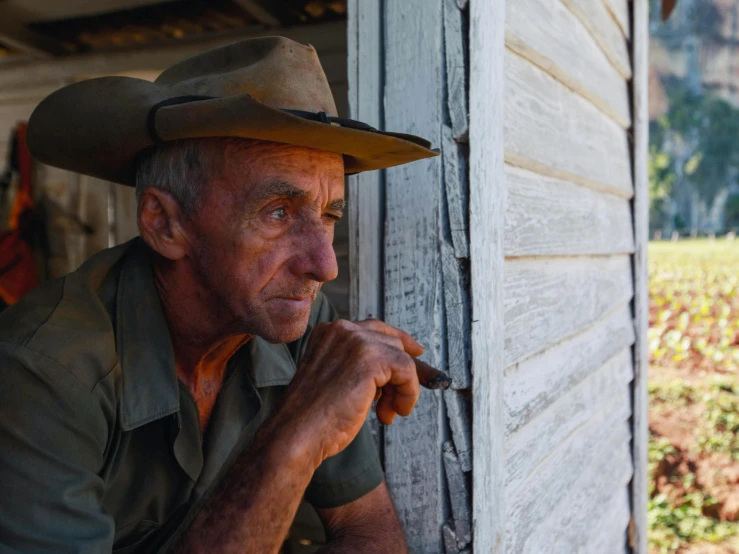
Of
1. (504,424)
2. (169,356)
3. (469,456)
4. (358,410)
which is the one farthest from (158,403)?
(504,424)

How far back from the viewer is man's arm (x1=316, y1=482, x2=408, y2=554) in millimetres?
1785

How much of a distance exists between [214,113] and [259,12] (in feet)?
8.20

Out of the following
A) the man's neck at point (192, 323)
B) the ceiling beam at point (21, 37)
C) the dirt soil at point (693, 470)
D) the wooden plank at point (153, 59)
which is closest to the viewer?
the man's neck at point (192, 323)

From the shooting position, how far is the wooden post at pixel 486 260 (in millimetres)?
1781

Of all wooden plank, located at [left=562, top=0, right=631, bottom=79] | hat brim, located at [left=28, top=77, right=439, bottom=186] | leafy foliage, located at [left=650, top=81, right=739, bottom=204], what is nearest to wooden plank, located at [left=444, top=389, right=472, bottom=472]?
hat brim, located at [left=28, top=77, right=439, bottom=186]

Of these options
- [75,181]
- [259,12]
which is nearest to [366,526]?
[259,12]

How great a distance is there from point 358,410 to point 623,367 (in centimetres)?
264

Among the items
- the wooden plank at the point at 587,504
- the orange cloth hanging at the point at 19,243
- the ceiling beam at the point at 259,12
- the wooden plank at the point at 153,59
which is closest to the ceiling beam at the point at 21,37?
the wooden plank at the point at 153,59

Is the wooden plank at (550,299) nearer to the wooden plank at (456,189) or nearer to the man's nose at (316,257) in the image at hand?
the wooden plank at (456,189)

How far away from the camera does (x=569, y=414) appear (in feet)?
8.77

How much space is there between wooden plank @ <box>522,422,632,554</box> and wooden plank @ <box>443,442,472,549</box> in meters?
0.46

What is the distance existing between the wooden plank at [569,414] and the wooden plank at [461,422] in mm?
235

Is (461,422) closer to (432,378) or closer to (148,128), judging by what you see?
(432,378)

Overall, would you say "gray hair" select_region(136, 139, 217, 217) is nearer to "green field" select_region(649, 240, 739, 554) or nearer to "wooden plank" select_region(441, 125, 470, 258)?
"wooden plank" select_region(441, 125, 470, 258)
